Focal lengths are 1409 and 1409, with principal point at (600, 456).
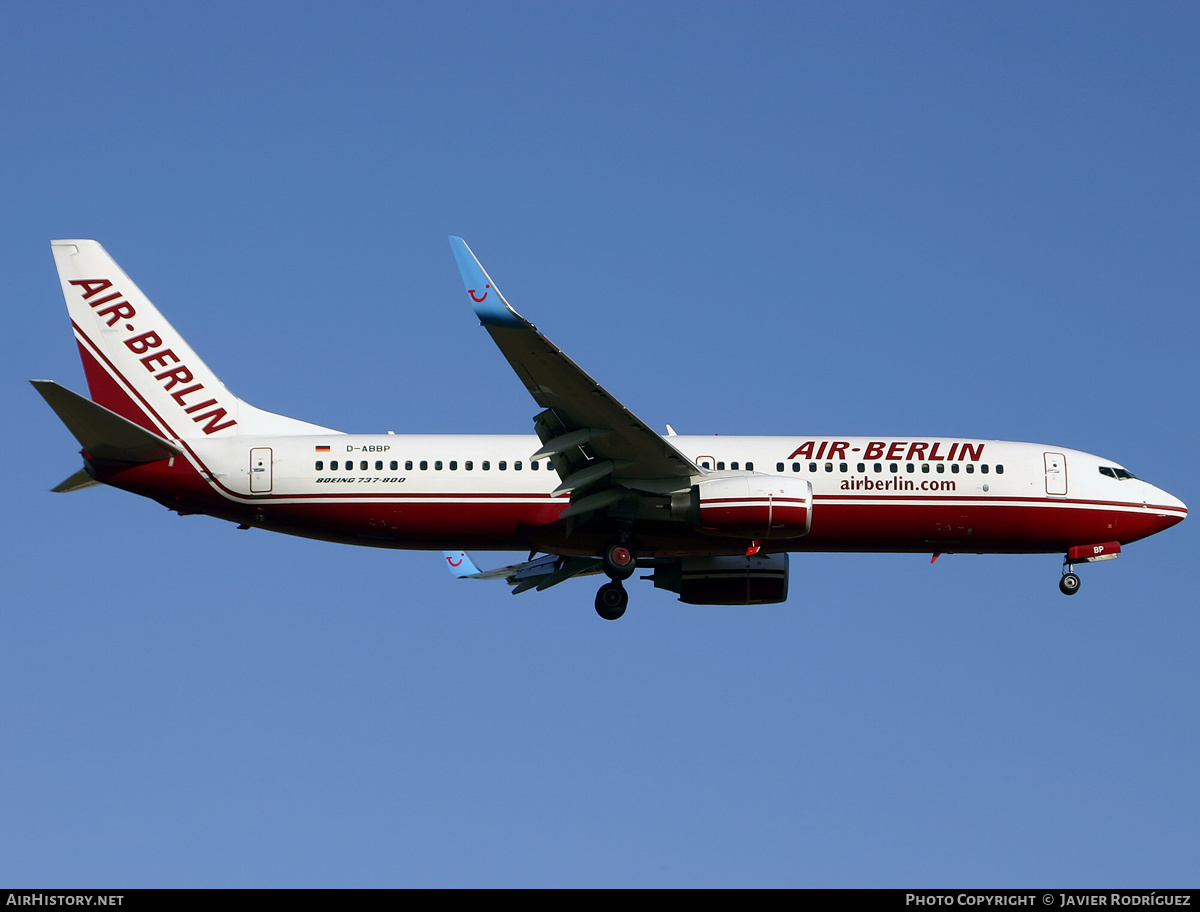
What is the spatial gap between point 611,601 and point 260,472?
9.52 meters

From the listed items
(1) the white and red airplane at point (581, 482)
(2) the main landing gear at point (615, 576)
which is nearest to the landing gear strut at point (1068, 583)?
(1) the white and red airplane at point (581, 482)

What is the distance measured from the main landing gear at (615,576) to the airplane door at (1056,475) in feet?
37.5

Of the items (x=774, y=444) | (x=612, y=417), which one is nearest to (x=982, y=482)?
(x=774, y=444)

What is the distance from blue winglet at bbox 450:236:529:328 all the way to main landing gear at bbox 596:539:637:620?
27.3 feet

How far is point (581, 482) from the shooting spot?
113ft

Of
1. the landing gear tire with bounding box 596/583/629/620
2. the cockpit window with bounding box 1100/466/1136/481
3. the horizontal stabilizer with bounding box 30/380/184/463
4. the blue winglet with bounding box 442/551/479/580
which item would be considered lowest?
the landing gear tire with bounding box 596/583/629/620

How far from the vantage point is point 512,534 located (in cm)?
3606

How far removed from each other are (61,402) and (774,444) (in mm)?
17710

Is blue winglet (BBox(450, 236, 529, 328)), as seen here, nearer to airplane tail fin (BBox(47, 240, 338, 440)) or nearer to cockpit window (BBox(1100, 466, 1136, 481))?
airplane tail fin (BBox(47, 240, 338, 440))

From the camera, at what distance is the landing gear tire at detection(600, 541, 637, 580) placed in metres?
35.6

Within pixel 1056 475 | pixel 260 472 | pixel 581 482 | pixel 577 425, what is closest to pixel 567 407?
pixel 577 425

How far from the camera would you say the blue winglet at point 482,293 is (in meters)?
28.8

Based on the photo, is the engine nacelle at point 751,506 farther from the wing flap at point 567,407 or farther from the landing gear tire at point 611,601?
the landing gear tire at point 611,601

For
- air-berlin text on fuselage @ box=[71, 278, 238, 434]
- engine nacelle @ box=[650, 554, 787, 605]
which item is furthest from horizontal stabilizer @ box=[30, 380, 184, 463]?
engine nacelle @ box=[650, 554, 787, 605]
